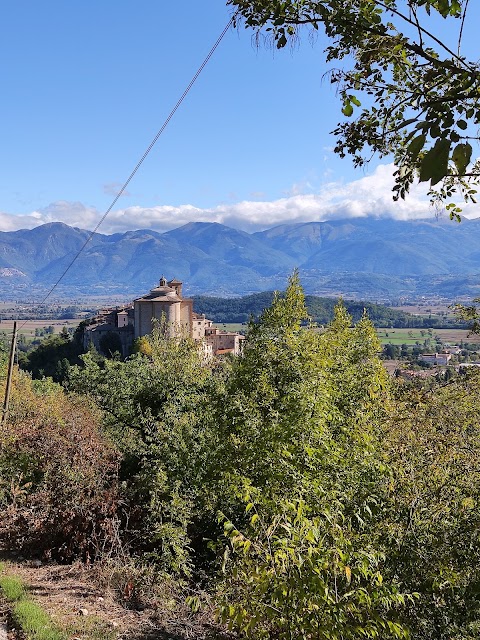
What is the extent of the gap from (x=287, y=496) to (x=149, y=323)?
6031 centimetres

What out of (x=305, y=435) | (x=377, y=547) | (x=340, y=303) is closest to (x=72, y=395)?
(x=340, y=303)

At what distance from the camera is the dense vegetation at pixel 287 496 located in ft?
12.5

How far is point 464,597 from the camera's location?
4648mm

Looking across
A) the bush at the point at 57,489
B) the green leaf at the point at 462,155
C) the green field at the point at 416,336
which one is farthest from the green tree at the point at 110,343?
the green leaf at the point at 462,155

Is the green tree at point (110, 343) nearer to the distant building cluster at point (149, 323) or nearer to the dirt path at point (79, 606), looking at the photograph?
the distant building cluster at point (149, 323)

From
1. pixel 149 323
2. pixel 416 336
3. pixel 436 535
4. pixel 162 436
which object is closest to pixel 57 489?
pixel 162 436

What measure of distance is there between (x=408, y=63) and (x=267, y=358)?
25.8ft

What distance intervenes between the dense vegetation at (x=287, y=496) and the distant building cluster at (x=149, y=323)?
152ft

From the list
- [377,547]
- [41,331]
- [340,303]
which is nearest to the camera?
[377,547]

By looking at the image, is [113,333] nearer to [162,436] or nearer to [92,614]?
[162,436]

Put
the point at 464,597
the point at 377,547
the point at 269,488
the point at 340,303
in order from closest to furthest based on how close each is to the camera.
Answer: the point at 464,597 → the point at 377,547 → the point at 269,488 → the point at 340,303

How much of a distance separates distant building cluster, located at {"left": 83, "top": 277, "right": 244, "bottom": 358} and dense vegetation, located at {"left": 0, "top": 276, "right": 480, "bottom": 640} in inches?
1827

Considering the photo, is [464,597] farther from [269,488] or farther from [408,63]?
[408,63]

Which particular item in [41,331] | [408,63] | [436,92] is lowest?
[41,331]
